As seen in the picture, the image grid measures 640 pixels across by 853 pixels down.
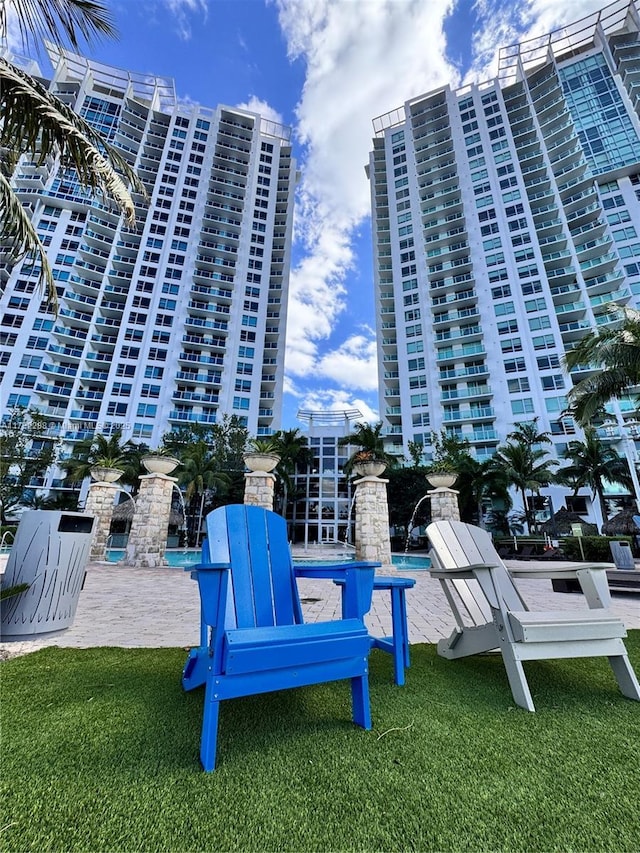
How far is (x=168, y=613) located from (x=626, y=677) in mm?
4453

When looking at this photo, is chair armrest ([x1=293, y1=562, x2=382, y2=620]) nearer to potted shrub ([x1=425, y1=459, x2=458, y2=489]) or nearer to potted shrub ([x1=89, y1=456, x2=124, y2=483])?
potted shrub ([x1=425, y1=459, x2=458, y2=489])

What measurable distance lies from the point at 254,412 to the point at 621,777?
113ft

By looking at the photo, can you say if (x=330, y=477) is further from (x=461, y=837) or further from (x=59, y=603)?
(x=461, y=837)

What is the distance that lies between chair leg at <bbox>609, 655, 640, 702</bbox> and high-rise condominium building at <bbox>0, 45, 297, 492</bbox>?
108ft

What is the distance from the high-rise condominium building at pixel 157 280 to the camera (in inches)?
1271

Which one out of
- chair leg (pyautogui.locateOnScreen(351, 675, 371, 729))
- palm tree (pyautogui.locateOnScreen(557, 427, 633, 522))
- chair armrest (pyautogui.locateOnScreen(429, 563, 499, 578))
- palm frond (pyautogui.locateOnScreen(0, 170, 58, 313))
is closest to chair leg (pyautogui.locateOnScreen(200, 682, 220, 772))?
chair leg (pyautogui.locateOnScreen(351, 675, 371, 729))

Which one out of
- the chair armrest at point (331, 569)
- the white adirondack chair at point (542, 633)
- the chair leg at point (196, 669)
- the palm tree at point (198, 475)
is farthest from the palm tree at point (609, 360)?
the palm tree at point (198, 475)

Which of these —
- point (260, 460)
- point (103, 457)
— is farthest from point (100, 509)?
point (103, 457)

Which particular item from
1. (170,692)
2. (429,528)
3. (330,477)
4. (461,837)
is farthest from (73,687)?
(330,477)

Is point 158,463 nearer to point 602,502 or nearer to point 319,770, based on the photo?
point 319,770

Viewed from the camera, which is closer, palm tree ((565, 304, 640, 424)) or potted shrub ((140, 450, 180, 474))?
palm tree ((565, 304, 640, 424))

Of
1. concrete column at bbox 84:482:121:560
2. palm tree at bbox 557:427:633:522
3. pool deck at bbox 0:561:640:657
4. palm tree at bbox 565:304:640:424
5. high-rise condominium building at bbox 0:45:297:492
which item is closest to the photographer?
pool deck at bbox 0:561:640:657

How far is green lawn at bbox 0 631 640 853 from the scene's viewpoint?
3.53ft

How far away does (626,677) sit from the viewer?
7.00ft
